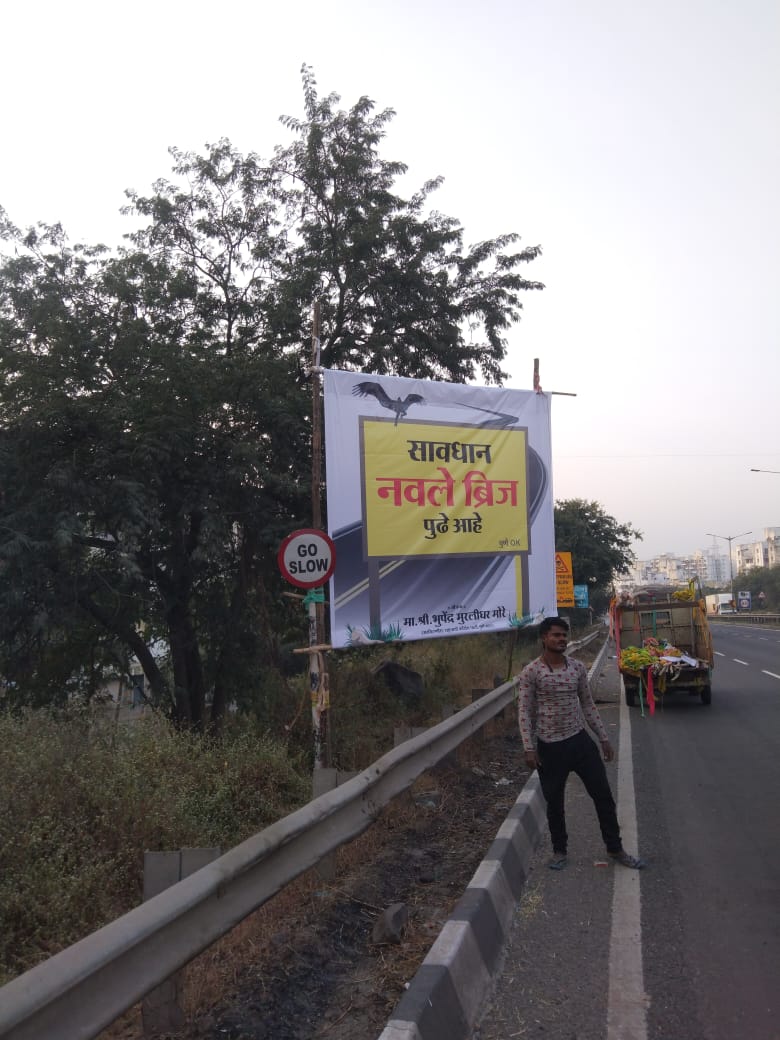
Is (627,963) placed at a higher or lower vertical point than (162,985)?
lower

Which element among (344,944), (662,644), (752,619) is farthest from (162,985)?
(752,619)

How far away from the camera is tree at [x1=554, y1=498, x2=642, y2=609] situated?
1576 inches

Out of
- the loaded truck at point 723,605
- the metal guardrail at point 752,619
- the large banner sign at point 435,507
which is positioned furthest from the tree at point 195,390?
the loaded truck at point 723,605

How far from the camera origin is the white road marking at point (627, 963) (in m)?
3.58

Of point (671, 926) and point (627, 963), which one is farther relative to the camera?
point (671, 926)

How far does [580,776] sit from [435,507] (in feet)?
15.0

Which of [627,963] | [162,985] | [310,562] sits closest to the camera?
[162,985]

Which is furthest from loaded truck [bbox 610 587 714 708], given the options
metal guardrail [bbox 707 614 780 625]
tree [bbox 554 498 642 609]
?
metal guardrail [bbox 707 614 780 625]

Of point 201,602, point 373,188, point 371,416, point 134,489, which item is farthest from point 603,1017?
point 373,188

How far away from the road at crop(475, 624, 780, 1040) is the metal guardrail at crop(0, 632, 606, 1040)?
111cm

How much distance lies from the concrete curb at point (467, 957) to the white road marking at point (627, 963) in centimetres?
57

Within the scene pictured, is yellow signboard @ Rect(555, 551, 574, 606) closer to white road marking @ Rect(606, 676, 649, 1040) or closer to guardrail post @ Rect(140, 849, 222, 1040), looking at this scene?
white road marking @ Rect(606, 676, 649, 1040)

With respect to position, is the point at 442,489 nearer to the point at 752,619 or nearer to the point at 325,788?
the point at 325,788

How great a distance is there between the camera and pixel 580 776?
589cm
